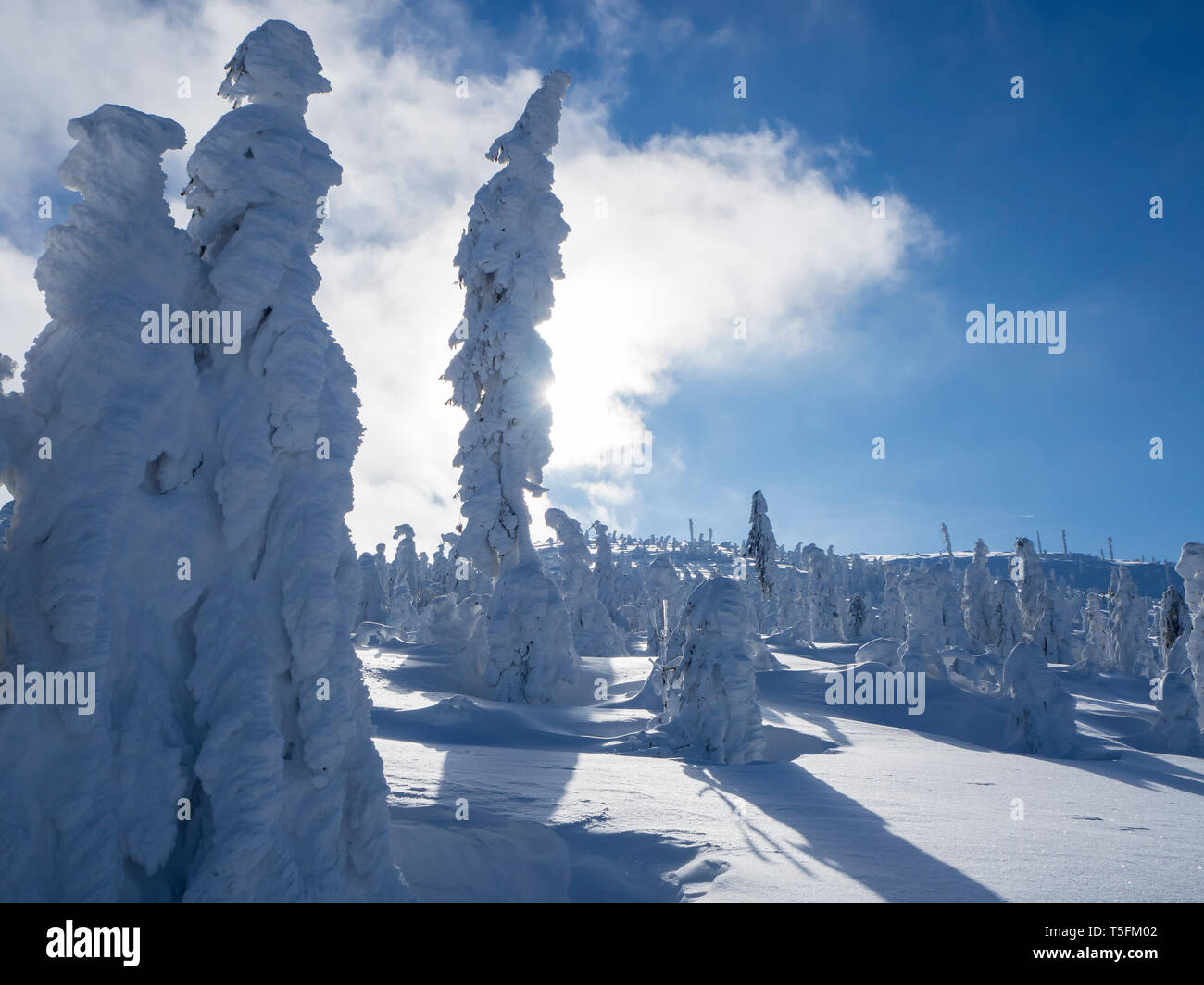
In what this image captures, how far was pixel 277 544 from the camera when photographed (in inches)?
195

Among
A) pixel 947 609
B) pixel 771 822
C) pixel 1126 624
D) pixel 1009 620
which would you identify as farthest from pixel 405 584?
pixel 1126 624

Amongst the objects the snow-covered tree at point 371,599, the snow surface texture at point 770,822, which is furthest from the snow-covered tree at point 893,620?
the snow surface texture at point 770,822

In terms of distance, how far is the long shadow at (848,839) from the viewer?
462 cm

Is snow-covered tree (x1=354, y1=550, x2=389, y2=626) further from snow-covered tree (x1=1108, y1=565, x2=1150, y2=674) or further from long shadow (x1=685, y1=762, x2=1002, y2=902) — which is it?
snow-covered tree (x1=1108, y1=565, x2=1150, y2=674)

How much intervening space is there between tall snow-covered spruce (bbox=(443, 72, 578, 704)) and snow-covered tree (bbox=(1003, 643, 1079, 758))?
11.8m

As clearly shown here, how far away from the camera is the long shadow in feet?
15.2

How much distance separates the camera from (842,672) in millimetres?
22016

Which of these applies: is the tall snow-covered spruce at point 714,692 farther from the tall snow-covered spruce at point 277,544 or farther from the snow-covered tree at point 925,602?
the snow-covered tree at point 925,602

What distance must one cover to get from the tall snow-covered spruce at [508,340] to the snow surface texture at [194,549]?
1464cm

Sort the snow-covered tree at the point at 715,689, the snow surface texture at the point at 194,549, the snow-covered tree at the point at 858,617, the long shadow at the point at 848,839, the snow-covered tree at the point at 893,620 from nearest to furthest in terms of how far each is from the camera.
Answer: the snow surface texture at the point at 194,549 → the long shadow at the point at 848,839 → the snow-covered tree at the point at 715,689 → the snow-covered tree at the point at 858,617 → the snow-covered tree at the point at 893,620

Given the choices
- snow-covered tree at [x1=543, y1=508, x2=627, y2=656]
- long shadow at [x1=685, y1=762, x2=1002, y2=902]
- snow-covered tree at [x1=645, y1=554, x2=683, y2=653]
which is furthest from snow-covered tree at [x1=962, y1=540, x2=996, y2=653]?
long shadow at [x1=685, y1=762, x2=1002, y2=902]

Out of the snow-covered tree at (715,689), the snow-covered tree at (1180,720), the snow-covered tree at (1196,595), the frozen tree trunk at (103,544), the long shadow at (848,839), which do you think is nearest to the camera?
the frozen tree trunk at (103,544)

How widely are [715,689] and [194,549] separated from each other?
30.4 ft
